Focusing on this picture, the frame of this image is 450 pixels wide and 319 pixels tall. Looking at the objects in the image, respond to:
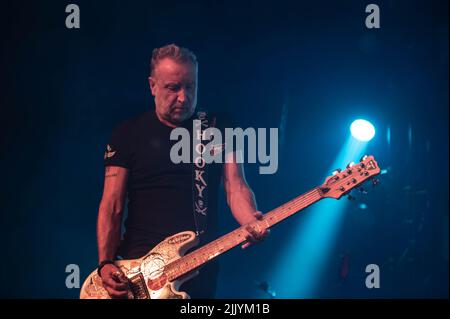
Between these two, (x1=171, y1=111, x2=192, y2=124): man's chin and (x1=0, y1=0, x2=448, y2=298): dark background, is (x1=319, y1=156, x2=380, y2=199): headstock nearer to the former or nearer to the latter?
(x1=171, y1=111, x2=192, y2=124): man's chin

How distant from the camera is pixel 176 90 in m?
3.52

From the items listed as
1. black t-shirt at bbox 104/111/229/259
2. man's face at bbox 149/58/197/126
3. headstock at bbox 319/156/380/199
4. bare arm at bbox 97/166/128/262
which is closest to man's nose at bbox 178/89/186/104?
man's face at bbox 149/58/197/126

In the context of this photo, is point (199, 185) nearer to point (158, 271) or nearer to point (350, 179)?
point (158, 271)

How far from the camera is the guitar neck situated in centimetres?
319

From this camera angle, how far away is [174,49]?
11.7 ft

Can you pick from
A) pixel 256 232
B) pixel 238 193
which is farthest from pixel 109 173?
pixel 256 232

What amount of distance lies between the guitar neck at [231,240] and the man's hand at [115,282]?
0.26 metres

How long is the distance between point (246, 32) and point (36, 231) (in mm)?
2382

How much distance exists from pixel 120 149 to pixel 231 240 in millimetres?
932

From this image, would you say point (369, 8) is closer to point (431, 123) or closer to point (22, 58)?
point (431, 123)

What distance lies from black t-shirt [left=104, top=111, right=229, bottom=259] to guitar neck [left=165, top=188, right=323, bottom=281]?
5.8 inches

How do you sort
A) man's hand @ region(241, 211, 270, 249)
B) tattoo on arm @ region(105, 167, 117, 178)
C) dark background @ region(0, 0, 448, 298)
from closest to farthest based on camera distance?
1. man's hand @ region(241, 211, 270, 249)
2. tattoo on arm @ region(105, 167, 117, 178)
3. dark background @ region(0, 0, 448, 298)

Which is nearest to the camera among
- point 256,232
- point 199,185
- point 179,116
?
point 256,232
